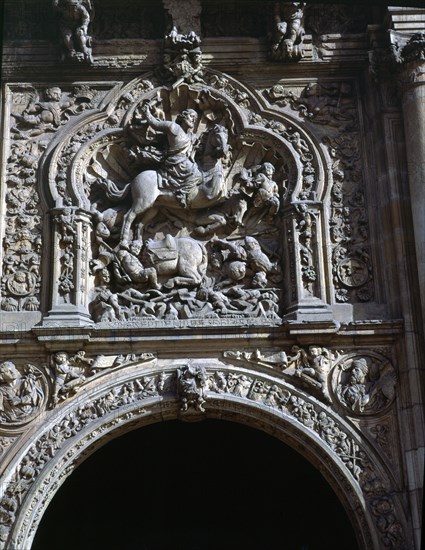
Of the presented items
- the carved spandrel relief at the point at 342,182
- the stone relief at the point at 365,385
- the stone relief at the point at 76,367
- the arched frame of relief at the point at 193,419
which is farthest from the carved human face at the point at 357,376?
the stone relief at the point at 76,367

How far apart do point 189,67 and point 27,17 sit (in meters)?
2.05

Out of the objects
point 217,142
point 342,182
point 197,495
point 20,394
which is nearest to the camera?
point 20,394

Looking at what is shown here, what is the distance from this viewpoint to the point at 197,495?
1323 centimetres

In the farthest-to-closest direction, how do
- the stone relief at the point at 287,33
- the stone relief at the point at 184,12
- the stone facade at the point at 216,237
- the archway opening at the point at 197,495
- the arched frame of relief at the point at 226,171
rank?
the archway opening at the point at 197,495, the stone relief at the point at 184,12, the stone relief at the point at 287,33, the arched frame of relief at the point at 226,171, the stone facade at the point at 216,237

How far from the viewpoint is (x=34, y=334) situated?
34.2ft

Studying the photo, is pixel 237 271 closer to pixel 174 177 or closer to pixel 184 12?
pixel 174 177

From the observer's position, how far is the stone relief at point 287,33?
11633 mm

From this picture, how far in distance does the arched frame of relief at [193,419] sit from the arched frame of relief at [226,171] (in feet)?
2.79

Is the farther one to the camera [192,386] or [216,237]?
[216,237]

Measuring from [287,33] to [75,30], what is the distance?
2.44 meters

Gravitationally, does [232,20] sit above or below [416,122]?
above

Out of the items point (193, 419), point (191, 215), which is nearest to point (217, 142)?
point (191, 215)

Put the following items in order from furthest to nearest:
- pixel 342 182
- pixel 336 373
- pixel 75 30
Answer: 1. pixel 75 30
2. pixel 342 182
3. pixel 336 373

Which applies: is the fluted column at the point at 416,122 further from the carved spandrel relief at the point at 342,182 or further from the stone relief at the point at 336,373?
the stone relief at the point at 336,373
